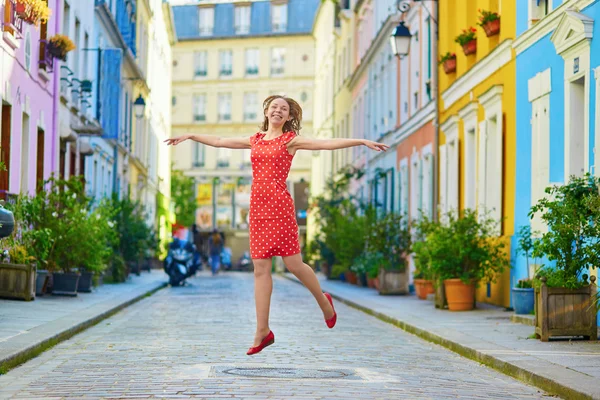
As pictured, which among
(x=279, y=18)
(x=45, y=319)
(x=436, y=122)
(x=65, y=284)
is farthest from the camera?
(x=279, y=18)

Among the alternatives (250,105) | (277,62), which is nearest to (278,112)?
(250,105)

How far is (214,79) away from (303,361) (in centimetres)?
7415

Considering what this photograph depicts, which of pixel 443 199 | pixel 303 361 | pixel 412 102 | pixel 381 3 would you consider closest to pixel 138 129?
pixel 381 3

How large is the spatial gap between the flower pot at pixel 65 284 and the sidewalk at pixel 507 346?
5059 millimetres

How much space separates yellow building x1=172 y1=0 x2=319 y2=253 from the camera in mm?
82312

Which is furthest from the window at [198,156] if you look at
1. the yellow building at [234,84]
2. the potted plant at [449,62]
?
the potted plant at [449,62]

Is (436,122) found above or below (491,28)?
below

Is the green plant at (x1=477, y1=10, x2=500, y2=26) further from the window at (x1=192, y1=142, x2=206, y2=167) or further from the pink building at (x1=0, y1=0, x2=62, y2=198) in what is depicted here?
the window at (x1=192, y1=142, x2=206, y2=167)

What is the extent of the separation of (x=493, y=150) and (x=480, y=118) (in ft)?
3.45

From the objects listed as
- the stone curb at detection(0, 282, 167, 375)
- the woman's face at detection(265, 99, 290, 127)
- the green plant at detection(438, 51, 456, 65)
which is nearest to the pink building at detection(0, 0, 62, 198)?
the stone curb at detection(0, 282, 167, 375)

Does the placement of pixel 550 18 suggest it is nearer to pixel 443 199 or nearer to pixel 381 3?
pixel 443 199

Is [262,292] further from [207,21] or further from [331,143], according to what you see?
[207,21]

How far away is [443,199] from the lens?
2605 cm

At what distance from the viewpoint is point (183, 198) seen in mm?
77625
